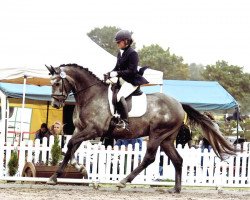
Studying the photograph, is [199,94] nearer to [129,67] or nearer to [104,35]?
[129,67]

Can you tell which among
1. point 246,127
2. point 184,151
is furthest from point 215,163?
point 246,127

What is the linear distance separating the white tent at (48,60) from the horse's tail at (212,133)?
7.08 ft

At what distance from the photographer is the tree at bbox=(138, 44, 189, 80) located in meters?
91.6

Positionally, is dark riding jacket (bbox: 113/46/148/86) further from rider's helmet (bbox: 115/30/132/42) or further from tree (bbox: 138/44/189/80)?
tree (bbox: 138/44/189/80)

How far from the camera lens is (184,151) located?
16.4 meters

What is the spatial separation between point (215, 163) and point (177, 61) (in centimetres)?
7902

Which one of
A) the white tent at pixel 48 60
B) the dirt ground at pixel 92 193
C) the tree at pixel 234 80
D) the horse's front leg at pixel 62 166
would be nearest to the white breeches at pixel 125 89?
the horse's front leg at pixel 62 166

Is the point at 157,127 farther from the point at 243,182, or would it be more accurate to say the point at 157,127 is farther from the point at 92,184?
the point at 243,182

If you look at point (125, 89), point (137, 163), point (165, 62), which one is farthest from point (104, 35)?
point (125, 89)

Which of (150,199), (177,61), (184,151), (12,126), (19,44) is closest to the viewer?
(150,199)

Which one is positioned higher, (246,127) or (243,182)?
(246,127)

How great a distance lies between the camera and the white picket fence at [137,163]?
1536cm

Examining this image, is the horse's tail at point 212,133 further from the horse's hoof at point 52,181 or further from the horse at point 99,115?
the horse's hoof at point 52,181

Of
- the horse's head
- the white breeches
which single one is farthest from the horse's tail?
the horse's head
